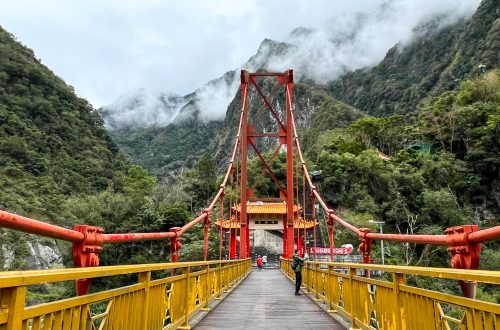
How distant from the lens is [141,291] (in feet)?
11.4

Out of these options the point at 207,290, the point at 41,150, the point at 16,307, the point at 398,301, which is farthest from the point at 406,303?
the point at 41,150

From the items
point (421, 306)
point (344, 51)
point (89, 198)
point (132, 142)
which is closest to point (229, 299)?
point (421, 306)

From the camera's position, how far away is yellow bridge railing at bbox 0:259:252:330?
1.59 m

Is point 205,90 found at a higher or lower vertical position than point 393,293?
higher

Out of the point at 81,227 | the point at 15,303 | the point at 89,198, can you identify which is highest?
the point at 89,198

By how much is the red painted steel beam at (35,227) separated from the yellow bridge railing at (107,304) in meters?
0.46

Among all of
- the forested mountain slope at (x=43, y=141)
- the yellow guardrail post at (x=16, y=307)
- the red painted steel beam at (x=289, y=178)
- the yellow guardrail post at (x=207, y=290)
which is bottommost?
the yellow guardrail post at (x=207, y=290)

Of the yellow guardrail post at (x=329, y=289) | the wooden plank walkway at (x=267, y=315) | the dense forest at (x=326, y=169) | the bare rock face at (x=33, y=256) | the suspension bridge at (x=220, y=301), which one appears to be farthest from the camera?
the dense forest at (x=326, y=169)

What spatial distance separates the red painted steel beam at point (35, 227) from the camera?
7.47ft

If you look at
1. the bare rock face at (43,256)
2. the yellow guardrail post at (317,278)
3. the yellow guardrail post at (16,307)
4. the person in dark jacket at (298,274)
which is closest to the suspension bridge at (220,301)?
the yellow guardrail post at (16,307)

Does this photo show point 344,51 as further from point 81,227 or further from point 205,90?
point 81,227

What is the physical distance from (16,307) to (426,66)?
3657 inches

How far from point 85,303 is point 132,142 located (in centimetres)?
14315

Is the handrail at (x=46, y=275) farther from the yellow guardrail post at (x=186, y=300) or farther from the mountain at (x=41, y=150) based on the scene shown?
the mountain at (x=41, y=150)
